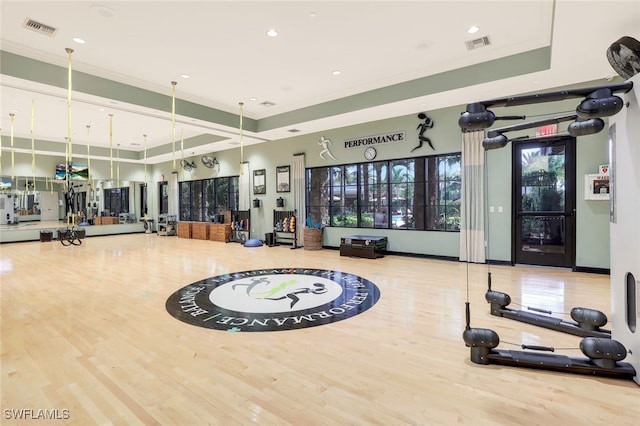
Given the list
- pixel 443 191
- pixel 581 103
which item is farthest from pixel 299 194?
pixel 581 103

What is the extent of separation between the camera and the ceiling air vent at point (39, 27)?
4.29 m

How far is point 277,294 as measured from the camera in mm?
4715

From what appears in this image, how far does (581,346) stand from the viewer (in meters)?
2.49

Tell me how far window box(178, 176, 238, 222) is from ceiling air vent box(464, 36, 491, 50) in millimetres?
8959

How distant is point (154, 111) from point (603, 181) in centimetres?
911

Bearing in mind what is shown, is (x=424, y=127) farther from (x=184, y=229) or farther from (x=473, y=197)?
(x=184, y=229)

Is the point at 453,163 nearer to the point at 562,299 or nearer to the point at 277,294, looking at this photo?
the point at 562,299

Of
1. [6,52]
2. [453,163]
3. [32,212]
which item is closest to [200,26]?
[6,52]

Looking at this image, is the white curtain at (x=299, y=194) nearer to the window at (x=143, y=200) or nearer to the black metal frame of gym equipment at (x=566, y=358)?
the black metal frame of gym equipment at (x=566, y=358)

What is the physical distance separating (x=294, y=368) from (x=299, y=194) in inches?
293

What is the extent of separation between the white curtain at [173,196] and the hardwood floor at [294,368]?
9.01 m

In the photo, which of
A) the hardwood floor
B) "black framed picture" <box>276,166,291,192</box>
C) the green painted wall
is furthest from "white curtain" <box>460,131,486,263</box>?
"black framed picture" <box>276,166,291,192</box>

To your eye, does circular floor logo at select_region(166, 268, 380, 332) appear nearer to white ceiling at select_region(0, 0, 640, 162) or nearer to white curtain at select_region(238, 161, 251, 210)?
white ceiling at select_region(0, 0, 640, 162)

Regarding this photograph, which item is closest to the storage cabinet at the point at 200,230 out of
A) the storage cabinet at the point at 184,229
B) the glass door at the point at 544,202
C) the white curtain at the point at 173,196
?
the storage cabinet at the point at 184,229
